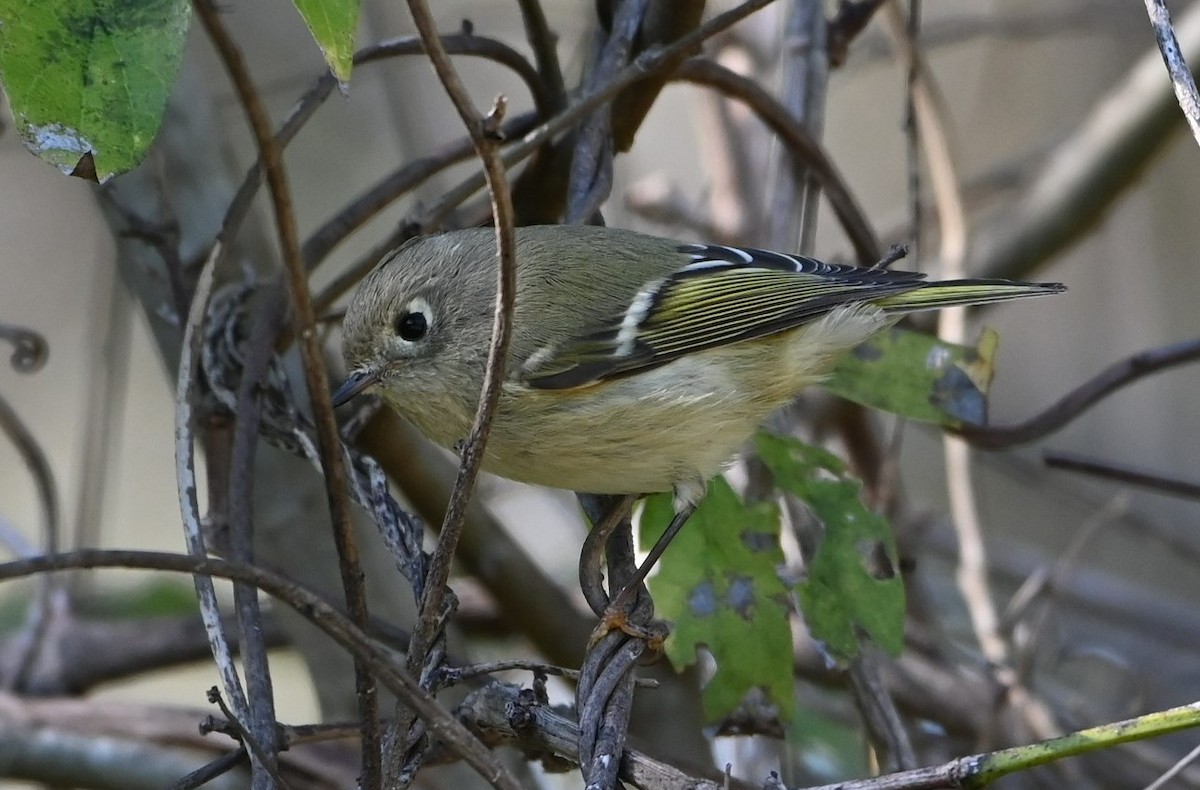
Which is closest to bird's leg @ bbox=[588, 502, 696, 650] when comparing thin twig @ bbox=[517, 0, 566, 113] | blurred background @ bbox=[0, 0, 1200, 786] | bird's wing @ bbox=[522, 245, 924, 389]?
bird's wing @ bbox=[522, 245, 924, 389]

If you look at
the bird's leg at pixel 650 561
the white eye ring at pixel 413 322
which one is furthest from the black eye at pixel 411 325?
the bird's leg at pixel 650 561

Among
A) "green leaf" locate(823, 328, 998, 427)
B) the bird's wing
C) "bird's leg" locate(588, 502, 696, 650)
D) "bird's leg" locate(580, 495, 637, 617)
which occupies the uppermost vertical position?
the bird's wing

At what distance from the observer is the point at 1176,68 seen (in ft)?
3.50

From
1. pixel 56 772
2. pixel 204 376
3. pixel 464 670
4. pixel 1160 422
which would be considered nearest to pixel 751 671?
pixel 464 670

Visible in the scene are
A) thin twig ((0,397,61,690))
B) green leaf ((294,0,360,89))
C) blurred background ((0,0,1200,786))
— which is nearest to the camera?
green leaf ((294,0,360,89))

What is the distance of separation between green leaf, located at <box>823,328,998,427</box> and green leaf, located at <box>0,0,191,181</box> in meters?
1.03

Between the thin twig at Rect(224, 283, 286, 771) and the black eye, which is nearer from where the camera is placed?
the thin twig at Rect(224, 283, 286, 771)

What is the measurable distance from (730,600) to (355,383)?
61cm

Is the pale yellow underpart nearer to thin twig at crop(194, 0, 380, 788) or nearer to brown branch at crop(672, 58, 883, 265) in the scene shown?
brown branch at crop(672, 58, 883, 265)

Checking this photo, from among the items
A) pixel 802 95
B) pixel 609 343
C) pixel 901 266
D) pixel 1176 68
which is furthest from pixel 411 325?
pixel 901 266

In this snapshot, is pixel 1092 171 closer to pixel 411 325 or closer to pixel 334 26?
pixel 411 325

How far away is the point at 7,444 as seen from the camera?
4359mm

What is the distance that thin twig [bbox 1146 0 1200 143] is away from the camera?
1.03 metres

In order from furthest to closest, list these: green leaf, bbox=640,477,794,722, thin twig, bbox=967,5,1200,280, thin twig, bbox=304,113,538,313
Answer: thin twig, bbox=967,5,1200,280 → thin twig, bbox=304,113,538,313 → green leaf, bbox=640,477,794,722
